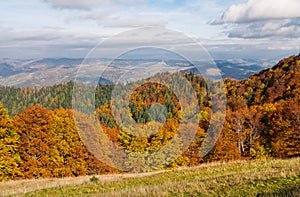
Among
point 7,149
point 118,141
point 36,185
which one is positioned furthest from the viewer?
point 118,141

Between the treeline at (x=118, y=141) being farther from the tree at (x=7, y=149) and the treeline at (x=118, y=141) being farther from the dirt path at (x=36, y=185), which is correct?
the dirt path at (x=36, y=185)

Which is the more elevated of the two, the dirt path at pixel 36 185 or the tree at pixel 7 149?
the dirt path at pixel 36 185

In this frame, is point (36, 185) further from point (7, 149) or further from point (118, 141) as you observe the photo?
point (118, 141)

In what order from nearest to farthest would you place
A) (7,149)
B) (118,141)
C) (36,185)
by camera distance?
(36,185)
(7,149)
(118,141)

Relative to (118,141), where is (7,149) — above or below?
above

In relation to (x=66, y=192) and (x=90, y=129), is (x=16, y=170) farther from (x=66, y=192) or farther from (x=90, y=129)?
(x=66, y=192)

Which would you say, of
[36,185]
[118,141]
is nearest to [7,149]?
[118,141]

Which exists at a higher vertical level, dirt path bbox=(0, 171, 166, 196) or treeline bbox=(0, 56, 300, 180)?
dirt path bbox=(0, 171, 166, 196)

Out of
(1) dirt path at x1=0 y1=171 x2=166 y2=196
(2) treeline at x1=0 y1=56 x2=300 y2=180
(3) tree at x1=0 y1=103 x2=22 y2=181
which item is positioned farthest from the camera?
(2) treeline at x1=0 y1=56 x2=300 y2=180

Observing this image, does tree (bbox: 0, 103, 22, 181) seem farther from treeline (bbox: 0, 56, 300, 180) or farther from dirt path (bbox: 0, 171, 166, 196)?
dirt path (bbox: 0, 171, 166, 196)

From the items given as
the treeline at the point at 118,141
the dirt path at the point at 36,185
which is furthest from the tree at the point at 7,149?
the dirt path at the point at 36,185

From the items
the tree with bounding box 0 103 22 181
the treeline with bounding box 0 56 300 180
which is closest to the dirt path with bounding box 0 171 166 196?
the treeline with bounding box 0 56 300 180
